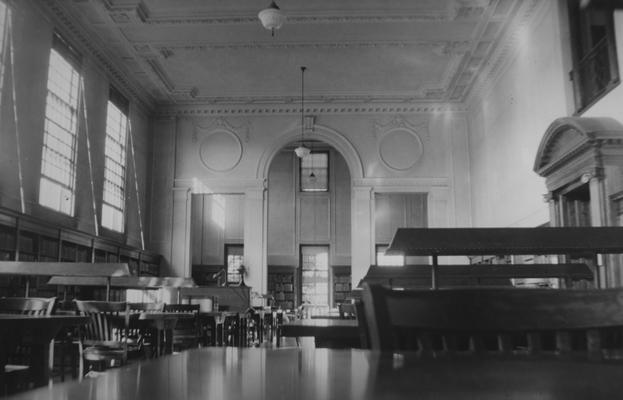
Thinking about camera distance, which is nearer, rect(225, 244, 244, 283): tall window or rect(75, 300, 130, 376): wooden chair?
rect(75, 300, 130, 376): wooden chair

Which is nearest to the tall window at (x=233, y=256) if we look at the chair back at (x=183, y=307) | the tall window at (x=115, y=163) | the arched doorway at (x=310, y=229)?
the arched doorway at (x=310, y=229)

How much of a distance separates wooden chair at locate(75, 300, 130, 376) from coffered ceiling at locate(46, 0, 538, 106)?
667 cm

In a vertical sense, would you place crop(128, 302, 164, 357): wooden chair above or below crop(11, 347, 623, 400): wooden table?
below

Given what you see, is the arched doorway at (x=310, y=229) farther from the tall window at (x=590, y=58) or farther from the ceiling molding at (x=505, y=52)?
the tall window at (x=590, y=58)

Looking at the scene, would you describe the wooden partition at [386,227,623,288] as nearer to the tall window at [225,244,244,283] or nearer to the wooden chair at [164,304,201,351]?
the wooden chair at [164,304,201,351]

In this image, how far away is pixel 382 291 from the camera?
3.37 ft

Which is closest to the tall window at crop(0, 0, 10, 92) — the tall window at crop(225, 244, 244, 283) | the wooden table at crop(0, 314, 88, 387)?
the wooden table at crop(0, 314, 88, 387)

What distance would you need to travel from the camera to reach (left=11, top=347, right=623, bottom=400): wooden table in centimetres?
57

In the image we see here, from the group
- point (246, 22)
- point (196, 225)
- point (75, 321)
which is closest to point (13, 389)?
point (75, 321)

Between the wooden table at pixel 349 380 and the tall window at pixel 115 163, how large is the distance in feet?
38.4

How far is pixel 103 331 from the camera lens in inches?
199

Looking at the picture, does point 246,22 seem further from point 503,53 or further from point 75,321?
point 75,321

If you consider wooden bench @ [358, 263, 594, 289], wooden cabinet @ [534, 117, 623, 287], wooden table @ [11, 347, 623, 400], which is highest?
wooden cabinet @ [534, 117, 623, 287]

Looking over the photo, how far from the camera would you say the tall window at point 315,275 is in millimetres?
20453
